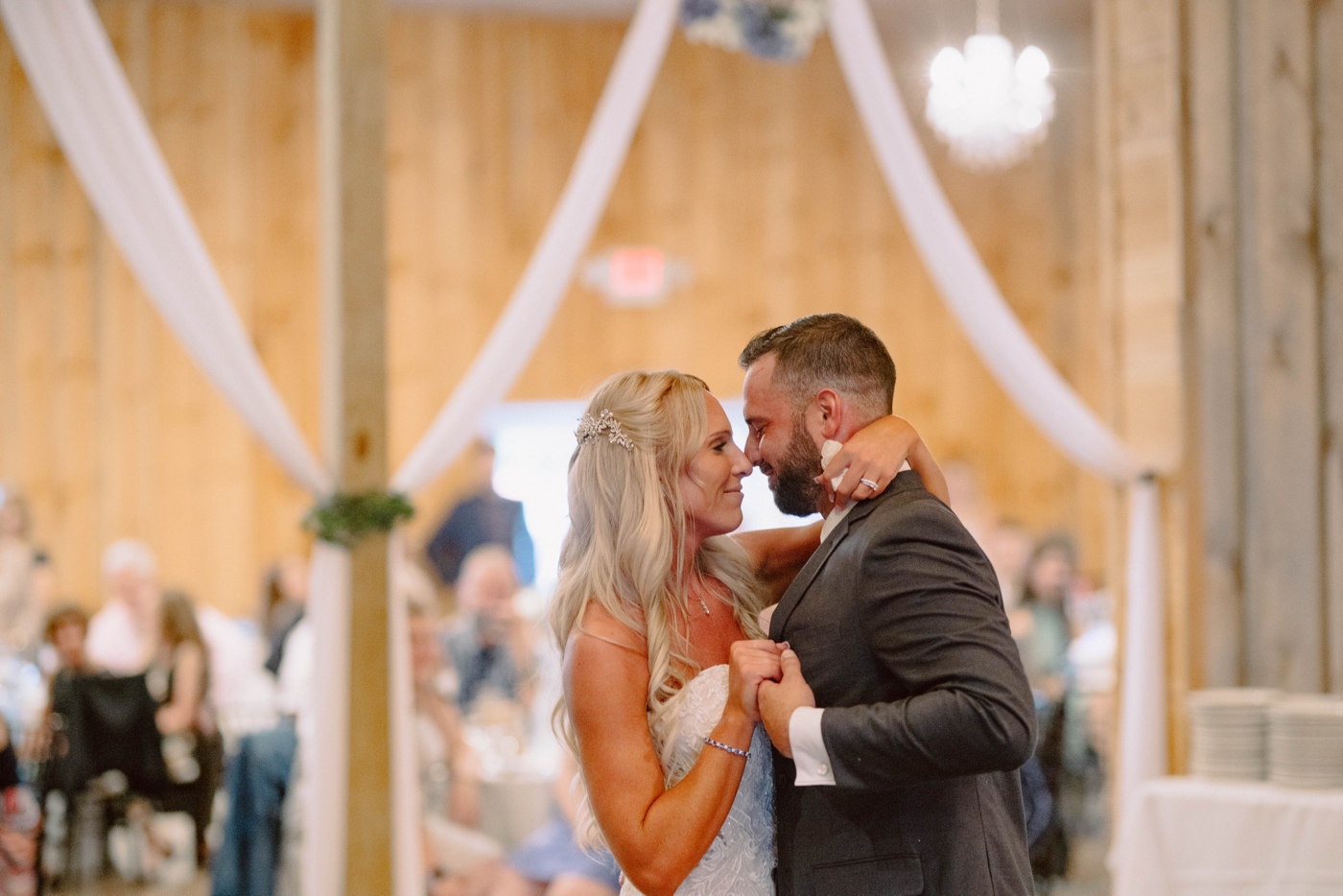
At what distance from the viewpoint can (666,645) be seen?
193 cm

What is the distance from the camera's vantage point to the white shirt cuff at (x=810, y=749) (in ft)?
5.48

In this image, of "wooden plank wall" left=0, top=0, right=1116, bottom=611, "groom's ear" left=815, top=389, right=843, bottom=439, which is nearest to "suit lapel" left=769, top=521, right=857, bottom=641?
"groom's ear" left=815, top=389, right=843, bottom=439

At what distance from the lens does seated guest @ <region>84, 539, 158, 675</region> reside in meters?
5.98

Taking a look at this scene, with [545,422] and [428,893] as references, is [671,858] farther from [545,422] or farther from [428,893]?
[545,422]

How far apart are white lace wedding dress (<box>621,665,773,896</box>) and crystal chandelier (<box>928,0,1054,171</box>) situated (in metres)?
4.72

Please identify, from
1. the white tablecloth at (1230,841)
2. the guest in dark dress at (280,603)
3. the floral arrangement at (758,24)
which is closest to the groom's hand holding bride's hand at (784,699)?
the white tablecloth at (1230,841)

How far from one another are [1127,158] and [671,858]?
3.94 metres

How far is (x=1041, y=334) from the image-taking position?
27.2 ft

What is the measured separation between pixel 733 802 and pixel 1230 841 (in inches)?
91.4

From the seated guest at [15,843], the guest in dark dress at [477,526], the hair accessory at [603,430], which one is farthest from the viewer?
the guest in dark dress at [477,526]

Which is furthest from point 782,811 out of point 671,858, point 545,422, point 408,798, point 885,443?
point 545,422

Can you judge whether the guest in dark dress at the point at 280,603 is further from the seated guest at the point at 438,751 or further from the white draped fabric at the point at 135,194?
the white draped fabric at the point at 135,194

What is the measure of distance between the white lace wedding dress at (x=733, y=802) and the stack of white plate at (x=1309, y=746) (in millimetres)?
2248

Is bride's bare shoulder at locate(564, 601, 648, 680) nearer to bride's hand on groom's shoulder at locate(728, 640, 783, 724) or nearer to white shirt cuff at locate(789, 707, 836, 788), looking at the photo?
bride's hand on groom's shoulder at locate(728, 640, 783, 724)
